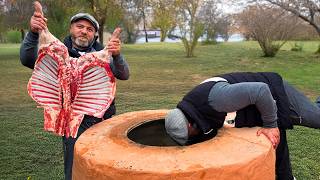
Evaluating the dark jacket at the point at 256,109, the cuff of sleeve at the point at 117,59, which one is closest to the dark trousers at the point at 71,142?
the cuff of sleeve at the point at 117,59

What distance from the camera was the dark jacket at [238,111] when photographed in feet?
8.34

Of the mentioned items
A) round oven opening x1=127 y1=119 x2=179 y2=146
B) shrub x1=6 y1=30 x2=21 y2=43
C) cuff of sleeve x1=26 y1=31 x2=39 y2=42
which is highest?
cuff of sleeve x1=26 y1=31 x2=39 y2=42

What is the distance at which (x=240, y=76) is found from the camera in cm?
281

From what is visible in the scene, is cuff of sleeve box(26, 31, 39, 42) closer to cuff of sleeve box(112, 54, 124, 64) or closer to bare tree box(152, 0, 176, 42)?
cuff of sleeve box(112, 54, 124, 64)

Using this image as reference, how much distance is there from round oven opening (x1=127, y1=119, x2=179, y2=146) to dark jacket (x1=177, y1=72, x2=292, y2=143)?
542mm

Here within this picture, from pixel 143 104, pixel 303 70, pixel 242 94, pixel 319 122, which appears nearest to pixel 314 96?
pixel 143 104

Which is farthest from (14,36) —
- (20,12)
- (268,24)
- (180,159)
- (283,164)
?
(180,159)

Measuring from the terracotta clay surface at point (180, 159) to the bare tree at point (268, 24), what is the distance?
1697 cm

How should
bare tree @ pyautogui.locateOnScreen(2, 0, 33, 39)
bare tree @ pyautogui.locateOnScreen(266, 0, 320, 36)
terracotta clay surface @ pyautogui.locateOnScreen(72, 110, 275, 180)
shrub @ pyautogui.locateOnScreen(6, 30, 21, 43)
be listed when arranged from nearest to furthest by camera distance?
terracotta clay surface @ pyautogui.locateOnScreen(72, 110, 275, 180)
bare tree @ pyautogui.locateOnScreen(266, 0, 320, 36)
bare tree @ pyautogui.locateOnScreen(2, 0, 33, 39)
shrub @ pyautogui.locateOnScreen(6, 30, 21, 43)

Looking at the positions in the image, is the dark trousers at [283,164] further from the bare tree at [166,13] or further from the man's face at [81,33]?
the bare tree at [166,13]

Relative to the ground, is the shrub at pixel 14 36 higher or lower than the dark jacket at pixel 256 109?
lower

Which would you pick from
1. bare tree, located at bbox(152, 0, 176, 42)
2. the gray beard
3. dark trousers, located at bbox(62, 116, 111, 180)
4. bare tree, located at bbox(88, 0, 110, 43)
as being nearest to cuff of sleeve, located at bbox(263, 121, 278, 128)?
dark trousers, located at bbox(62, 116, 111, 180)

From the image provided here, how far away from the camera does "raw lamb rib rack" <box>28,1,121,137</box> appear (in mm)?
2934

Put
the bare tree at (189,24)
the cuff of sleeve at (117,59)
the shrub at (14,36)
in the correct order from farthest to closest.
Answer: the shrub at (14,36), the bare tree at (189,24), the cuff of sleeve at (117,59)
